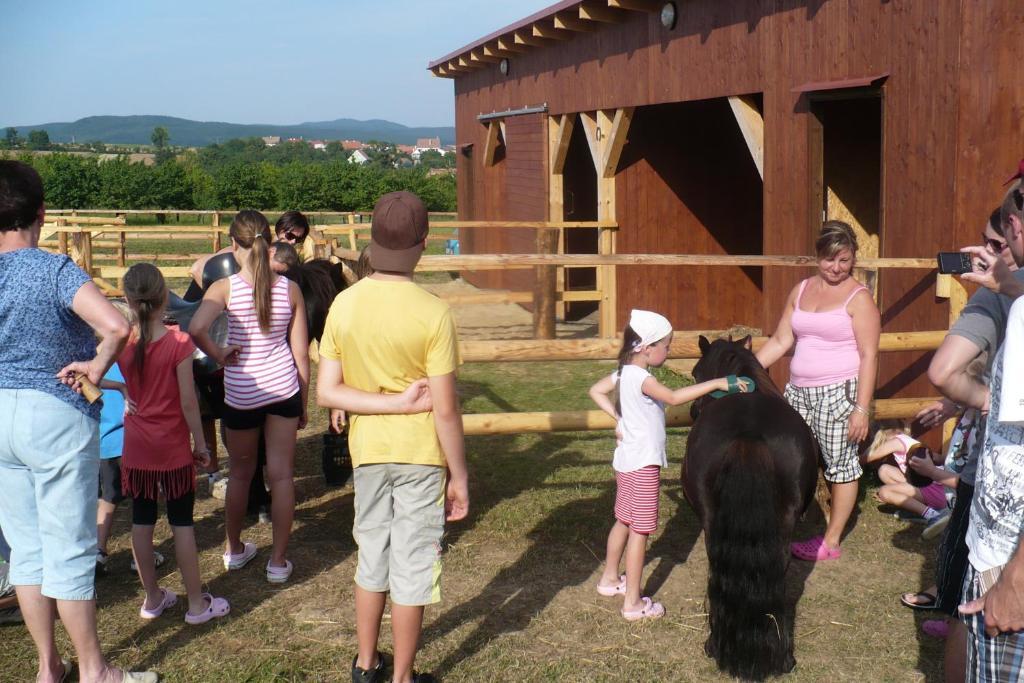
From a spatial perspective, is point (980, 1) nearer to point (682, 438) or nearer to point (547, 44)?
point (682, 438)

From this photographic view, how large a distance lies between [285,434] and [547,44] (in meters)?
10.1

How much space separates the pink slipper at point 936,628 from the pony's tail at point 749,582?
2.25 feet

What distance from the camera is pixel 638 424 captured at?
13.1 ft

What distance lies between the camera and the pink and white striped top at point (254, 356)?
4191 mm

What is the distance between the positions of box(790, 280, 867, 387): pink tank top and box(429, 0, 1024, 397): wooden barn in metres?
1.99

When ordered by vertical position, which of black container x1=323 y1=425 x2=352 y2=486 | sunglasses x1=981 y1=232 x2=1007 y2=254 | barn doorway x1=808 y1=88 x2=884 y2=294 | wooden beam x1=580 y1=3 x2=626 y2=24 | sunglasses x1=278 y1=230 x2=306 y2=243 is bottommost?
black container x1=323 y1=425 x2=352 y2=486

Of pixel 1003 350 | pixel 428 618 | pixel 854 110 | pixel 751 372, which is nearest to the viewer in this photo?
pixel 1003 350

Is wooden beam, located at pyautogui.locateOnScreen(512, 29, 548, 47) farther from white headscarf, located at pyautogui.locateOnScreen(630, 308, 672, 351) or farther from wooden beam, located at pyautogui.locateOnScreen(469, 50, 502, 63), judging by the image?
white headscarf, located at pyautogui.locateOnScreen(630, 308, 672, 351)

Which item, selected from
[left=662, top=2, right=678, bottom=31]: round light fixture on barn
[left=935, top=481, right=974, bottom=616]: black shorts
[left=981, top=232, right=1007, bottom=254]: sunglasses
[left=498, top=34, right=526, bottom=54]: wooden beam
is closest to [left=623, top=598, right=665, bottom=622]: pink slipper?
[left=935, top=481, right=974, bottom=616]: black shorts

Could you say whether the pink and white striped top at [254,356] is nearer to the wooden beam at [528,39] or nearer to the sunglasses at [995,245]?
the sunglasses at [995,245]

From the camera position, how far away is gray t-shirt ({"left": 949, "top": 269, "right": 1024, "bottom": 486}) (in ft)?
9.33

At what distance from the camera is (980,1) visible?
567cm

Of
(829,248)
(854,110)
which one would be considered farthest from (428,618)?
(854,110)

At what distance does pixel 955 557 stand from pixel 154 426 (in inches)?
114
